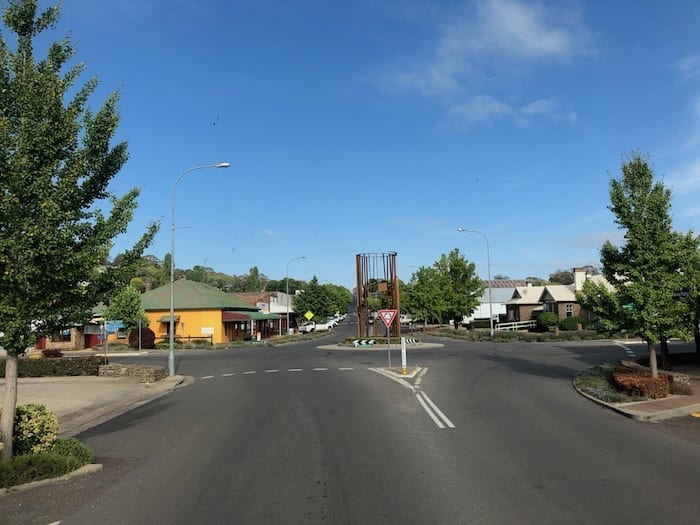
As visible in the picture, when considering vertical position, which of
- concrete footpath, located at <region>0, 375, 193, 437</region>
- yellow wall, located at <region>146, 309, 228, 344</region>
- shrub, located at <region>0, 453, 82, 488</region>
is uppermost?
yellow wall, located at <region>146, 309, 228, 344</region>

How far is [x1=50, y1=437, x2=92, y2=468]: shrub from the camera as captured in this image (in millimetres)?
8102

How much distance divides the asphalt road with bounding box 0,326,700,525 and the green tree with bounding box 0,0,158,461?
240 cm

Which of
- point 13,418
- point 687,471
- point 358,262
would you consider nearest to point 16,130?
point 13,418

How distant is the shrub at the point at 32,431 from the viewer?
797 centimetres

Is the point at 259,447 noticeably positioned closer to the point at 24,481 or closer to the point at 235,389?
the point at 24,481

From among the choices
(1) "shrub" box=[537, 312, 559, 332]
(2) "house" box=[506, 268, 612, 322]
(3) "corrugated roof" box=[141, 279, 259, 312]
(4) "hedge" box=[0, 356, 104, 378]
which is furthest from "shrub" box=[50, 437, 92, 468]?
(2) "house" box=[506, 268, 612, 322]

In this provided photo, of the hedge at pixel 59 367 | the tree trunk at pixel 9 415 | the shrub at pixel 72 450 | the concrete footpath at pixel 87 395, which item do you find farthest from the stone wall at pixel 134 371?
the tree trunk at pixel 9 415

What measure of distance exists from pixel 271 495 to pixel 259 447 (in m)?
2.77

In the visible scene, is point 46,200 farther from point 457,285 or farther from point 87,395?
point 457,285

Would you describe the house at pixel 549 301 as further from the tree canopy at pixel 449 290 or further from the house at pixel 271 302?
the house at pixel 271 302

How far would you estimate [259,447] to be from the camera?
9.41 meters

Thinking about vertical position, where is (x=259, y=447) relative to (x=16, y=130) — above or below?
below

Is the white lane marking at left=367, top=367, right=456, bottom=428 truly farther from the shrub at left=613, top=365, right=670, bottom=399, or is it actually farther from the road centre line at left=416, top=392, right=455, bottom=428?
the shrub at left=613, top=365, right=670, bottom=399

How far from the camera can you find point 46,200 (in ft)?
25.2
